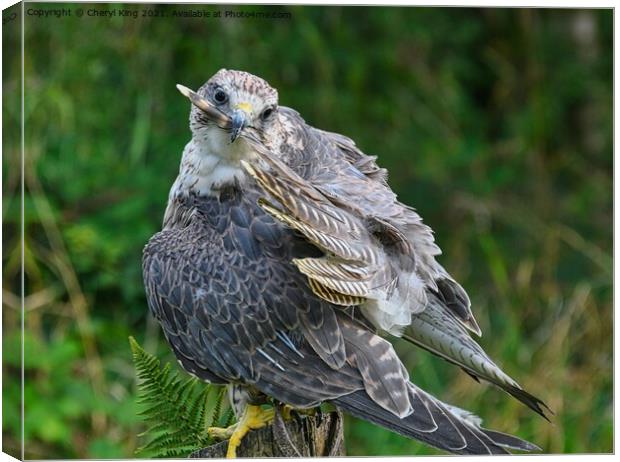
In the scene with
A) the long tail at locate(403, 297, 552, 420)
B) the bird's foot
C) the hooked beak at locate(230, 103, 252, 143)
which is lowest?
the bird's foot

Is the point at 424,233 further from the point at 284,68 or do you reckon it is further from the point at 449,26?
the point at 449,26

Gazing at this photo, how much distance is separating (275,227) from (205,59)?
2514 mm

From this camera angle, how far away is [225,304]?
125 inches

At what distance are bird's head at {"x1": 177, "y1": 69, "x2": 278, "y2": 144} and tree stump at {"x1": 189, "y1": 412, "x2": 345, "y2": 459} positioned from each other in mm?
862

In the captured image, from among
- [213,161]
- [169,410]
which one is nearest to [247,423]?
[169,410]

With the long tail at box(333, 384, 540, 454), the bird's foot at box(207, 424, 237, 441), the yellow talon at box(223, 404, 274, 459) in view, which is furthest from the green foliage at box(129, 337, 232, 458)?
the long tail at box(333, 384, 540, 454)

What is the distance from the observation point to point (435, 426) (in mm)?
3025

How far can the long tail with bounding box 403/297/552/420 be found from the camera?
10.9 feet

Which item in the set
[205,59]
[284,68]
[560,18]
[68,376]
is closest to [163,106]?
[205,59]

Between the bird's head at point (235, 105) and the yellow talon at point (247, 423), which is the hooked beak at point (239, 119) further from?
the yellow talon at point (247, 423)

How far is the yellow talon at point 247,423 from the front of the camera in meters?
3.24

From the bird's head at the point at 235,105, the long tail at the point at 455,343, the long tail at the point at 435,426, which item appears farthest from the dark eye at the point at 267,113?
the long tail at the point at 435,426

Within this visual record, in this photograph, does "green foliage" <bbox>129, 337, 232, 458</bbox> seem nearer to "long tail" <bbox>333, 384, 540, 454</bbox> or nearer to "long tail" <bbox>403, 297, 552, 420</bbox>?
"long tail" <bbox>333, 384, 540, 454</bbox>

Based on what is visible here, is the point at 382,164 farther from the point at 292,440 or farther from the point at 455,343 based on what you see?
the point at 292,440
